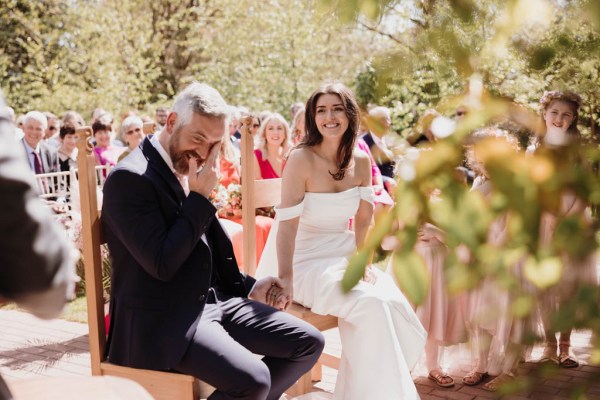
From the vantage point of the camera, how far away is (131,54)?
1825 centimetres

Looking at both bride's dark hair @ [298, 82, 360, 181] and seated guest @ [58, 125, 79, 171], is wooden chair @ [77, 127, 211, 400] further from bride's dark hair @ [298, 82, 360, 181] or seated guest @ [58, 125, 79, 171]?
seated guest @ [58, 125, 79, 171]

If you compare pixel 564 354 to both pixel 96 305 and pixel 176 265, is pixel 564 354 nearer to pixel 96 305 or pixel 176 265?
pixel 176 265

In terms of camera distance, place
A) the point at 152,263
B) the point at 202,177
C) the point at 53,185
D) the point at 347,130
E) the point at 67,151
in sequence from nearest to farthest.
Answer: the point at 152,263
the point at 202,177
the point at 347,130
the point at 53,185
the point at 67,151

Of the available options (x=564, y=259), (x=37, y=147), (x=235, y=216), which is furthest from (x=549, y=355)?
(x=37, y=147)

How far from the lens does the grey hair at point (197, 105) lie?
2.66 meters

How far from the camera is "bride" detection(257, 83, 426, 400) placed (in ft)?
10.8

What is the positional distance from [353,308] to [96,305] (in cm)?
128

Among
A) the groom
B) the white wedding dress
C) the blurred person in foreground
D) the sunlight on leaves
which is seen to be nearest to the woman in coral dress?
the white wedding dress

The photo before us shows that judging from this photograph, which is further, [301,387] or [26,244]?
[301,387]

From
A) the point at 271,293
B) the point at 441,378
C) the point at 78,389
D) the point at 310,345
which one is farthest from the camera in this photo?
the point at 441,378

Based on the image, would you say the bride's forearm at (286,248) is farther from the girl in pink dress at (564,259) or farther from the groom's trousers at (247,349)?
the girl in pink dress at (564,259)

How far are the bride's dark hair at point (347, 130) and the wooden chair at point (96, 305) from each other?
4.74ft

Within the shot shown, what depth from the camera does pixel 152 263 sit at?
7.86 ft

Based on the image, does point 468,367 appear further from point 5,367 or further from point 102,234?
point 5,367
